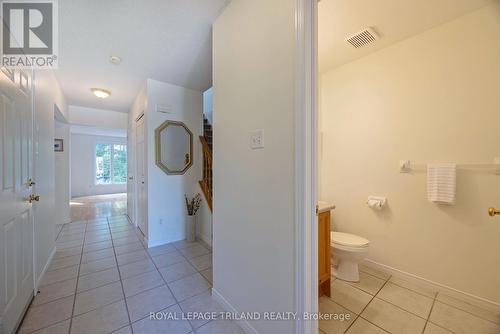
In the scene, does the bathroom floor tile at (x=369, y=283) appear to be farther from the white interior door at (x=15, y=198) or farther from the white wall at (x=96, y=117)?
the white wall at (x=96, y=117)

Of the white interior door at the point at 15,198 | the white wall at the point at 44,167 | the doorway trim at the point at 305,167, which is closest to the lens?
the doorway trim at the point at 305,167

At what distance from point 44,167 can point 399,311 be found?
3.73m

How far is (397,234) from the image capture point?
6.63 feet

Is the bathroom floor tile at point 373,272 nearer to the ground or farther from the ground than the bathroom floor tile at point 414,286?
nearer to the ground

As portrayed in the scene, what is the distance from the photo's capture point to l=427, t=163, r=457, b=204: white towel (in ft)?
5.37

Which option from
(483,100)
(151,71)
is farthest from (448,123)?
(151,71)

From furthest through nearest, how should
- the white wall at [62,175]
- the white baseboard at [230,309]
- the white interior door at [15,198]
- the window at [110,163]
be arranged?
the window at [110,163] → the white wall at [62,175] → the white baseboard at [230,309] → the white interior door at [15,198]

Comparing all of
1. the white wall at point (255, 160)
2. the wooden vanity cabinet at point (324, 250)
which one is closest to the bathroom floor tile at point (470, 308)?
the wooden vanity cabinet at point (324, 250)

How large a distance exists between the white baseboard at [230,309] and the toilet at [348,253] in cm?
107

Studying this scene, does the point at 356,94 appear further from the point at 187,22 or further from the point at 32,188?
the point at 32,188

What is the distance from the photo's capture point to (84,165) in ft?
24.2

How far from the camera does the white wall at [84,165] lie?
7.17 meters

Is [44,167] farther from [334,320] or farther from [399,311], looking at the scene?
[399,311]

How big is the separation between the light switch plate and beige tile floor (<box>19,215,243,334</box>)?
1305 mm
